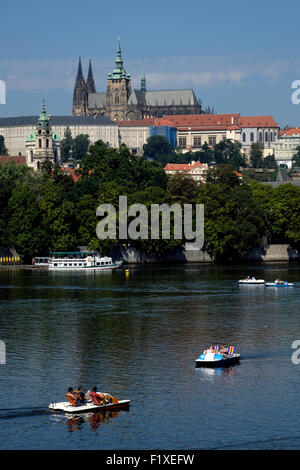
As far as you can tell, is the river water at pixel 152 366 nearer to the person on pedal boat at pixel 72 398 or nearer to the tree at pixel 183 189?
the person on pedal boat at pixel 72 398

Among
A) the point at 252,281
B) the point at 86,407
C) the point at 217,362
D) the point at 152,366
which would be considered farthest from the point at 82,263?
the point at 86,407

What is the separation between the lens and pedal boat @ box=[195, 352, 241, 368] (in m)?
56.6

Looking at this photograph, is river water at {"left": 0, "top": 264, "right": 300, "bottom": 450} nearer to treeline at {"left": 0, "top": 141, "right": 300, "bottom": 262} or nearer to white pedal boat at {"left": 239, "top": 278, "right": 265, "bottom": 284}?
white pedal boat at {"left": 239, "top": 278, "right": 265, "bottom": 284}

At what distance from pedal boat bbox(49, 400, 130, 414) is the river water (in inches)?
14.2

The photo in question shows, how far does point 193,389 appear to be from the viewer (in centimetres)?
5159

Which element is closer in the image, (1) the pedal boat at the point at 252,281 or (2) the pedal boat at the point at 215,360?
(2) the pedal boat at the point at 215,360

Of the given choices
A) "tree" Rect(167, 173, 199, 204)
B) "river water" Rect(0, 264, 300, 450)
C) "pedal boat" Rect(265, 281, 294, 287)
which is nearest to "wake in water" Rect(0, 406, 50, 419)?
"river water" Rect(0, 264, 300, 450)

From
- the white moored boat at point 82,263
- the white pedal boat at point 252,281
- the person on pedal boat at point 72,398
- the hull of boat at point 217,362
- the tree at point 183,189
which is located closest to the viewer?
the person on pedal boat at point 72,398

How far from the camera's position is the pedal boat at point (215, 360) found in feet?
186

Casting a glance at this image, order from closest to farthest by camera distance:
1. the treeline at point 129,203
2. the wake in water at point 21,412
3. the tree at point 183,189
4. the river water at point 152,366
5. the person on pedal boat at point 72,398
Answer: the river water at point 152,366, the wake in water at point 21,412, the person on pedal boat at point 72,398, the treeline at point 129,203, the tree at point 183,189

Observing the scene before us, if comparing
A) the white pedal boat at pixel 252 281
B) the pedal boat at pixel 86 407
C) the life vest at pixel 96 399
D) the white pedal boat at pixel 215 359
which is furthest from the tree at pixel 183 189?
the life vest at pixel 96 399

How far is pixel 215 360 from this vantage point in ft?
185

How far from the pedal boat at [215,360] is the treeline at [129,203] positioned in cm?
6679
